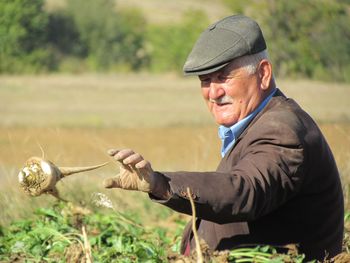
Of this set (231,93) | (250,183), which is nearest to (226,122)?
(231,93)

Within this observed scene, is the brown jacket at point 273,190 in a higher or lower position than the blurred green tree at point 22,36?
lower

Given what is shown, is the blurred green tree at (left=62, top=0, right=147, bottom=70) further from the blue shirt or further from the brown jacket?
the brown jacket

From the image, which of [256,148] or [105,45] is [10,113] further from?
Result: [256,148]

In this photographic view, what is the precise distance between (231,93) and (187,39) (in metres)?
34.6

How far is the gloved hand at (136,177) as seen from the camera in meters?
3.17

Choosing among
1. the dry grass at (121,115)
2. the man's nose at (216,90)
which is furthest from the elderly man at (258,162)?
the dry grass at (121,115)

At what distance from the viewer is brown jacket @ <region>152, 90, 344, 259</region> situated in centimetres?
330

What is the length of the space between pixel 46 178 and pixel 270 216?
36.5 inches

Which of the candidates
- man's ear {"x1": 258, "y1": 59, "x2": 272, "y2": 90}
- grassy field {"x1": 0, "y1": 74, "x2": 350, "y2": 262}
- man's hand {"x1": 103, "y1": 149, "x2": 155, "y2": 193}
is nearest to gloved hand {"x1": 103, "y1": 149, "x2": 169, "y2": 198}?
man's hand {"x1": 103, "y1": 149, "x2": 155, "y2": 193}

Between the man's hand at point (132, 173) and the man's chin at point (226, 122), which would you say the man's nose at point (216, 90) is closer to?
the man's chin at point (226, 122)

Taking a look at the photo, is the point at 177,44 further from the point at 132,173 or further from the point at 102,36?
the point at 132,173

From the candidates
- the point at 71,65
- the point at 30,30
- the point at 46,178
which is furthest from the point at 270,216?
the point at 71,65

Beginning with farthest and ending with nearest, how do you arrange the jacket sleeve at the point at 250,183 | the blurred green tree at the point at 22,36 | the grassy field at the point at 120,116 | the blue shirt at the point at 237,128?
the blurred green tree at the point at 22,36 < the grassy field at the point at 120,116 < the blue shirt at the point at 237,128 < the jacket sleeve at the point at 250,183

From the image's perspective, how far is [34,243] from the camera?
4500mm
